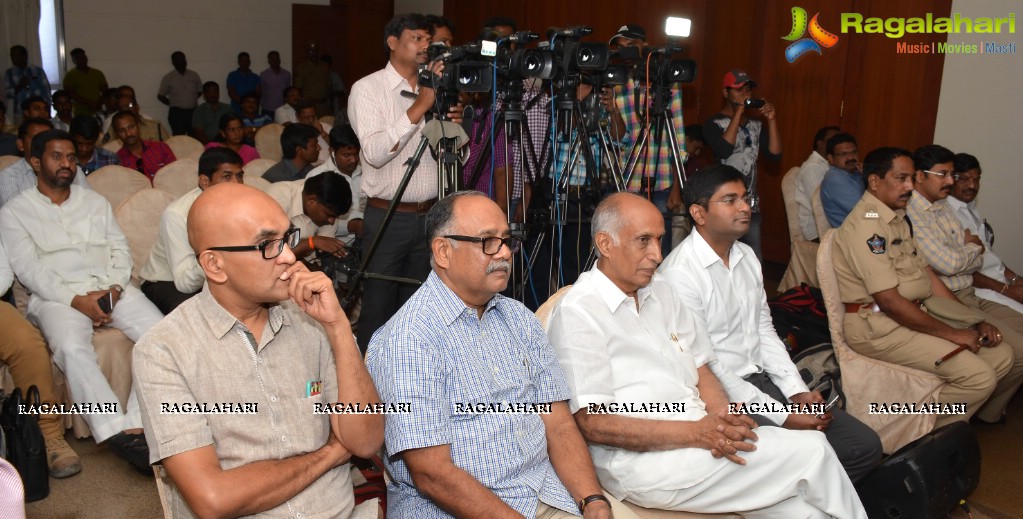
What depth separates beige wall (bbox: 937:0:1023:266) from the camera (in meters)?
4.58

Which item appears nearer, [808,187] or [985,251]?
[985,251]

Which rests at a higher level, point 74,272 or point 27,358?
point 74,272

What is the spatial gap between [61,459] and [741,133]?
3.72m

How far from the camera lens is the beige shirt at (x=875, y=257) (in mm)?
3041

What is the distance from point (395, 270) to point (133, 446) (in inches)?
43.9

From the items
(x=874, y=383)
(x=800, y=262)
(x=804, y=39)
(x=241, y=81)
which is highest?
(x=804, y=39)

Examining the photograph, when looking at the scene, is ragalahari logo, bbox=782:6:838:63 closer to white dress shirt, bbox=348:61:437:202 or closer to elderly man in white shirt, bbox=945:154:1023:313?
Result: elderly man in white shirt, bbox=945:154:1023:313

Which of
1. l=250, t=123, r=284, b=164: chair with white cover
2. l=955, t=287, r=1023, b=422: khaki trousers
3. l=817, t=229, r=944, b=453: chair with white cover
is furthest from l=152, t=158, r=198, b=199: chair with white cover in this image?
l=955, t=287, r=1023, b=422: khaki trousers

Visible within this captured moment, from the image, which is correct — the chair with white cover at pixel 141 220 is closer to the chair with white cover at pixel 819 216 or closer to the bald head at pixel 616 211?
the bald head at pixel 616 211

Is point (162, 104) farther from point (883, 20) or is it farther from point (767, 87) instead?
point (883, 20)

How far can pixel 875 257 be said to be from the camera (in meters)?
3.04

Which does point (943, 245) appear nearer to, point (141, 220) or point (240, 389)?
point (240, 389)

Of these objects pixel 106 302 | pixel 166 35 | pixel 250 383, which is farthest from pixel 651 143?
pixel 166 35

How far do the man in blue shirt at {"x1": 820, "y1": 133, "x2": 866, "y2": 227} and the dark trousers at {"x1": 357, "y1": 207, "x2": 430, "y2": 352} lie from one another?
7.41 ft
